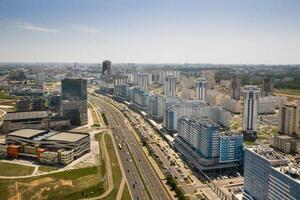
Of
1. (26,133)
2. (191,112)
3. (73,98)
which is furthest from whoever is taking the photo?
(73,98)

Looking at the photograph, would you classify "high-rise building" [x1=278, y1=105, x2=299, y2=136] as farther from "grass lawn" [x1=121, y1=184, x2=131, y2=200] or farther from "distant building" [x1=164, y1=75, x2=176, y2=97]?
"distant building" [x1=164, y1=75, x2=176, y2=97]

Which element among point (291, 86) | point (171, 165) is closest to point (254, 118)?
point (171, 165)

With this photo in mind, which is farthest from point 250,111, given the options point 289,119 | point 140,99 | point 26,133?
point 26,133

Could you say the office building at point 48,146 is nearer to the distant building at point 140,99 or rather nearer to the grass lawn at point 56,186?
the grass lawn at point 56,186

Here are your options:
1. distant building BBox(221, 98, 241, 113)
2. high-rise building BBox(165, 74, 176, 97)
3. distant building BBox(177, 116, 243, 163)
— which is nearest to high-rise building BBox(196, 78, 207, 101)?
distant building BBox(221, 98, 241, 113)

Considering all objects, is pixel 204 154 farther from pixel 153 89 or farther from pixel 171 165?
pixel 153 89

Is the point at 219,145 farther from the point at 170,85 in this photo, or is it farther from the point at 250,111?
the point at 170,85
